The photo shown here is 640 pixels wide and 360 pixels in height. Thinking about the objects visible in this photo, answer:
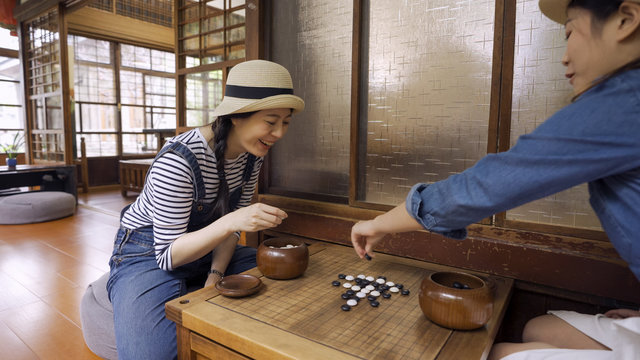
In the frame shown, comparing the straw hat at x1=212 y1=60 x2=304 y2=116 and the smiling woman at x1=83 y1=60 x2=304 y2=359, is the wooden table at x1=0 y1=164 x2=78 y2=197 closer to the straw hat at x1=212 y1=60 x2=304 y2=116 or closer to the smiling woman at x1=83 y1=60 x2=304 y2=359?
the smiling woman at x1=83 y1=60 x2=304 y2=359

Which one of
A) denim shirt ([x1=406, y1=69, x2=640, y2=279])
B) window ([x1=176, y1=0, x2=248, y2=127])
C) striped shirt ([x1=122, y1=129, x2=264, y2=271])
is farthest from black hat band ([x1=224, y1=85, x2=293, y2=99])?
window ([x1=176, y1=0, x2=248, y2=127])

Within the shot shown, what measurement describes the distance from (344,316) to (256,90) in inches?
33.9

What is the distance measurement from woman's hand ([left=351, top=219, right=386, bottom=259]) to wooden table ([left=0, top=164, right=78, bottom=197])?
18.9ft

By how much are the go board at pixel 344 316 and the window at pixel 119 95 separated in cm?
639

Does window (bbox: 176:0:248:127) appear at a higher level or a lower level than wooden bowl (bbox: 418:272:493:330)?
higher

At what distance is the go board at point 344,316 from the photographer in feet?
3.01

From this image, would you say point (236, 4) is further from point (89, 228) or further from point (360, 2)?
point (89, 228)

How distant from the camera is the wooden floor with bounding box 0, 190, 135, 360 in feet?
6.77

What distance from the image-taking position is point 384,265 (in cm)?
151

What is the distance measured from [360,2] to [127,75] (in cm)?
767

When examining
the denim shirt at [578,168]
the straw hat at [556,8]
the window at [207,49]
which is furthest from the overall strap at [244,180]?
the straw hat at [556,8]

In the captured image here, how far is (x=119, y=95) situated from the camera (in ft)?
25.8

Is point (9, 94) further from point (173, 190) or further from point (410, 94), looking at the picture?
point (410, 94)

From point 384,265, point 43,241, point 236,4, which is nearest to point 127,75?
point 43,241
